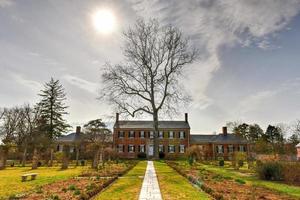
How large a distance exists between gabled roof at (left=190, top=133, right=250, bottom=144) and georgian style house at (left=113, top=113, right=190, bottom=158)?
9.73 ft

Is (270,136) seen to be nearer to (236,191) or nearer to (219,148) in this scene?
(219,148)

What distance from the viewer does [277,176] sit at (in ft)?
46.1

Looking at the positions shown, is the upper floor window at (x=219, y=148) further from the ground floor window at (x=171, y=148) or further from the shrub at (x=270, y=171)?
the shrub at (x=270, y=171)

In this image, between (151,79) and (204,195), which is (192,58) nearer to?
(151,79)

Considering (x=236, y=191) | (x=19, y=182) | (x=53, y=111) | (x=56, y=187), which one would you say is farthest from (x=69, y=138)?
(x=236, y=191)

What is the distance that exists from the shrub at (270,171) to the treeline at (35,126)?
19723 mm

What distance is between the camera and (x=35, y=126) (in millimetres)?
37844

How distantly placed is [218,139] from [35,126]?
32.4m

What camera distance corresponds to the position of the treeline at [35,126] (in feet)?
99.7

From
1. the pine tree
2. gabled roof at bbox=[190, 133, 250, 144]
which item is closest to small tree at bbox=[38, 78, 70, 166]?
the pine tree

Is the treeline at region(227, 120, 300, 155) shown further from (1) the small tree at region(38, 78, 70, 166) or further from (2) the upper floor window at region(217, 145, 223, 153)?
(1) the small tree at region(38, 78, 70, 166)

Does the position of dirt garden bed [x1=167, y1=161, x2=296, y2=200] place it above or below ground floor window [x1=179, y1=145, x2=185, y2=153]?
below

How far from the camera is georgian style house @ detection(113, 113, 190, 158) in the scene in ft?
156

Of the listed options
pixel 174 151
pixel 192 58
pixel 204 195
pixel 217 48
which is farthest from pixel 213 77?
pixel 174 151
